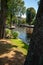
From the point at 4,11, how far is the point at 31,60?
440 inches

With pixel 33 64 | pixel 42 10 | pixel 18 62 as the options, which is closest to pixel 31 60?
pixel 33 64

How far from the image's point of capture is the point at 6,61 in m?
7.81

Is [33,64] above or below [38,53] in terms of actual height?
below

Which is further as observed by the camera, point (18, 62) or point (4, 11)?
point (4, 11)

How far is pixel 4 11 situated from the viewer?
1545 centimetres

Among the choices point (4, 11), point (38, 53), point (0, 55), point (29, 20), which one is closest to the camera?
point (38, 53)

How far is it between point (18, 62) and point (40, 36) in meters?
3.62

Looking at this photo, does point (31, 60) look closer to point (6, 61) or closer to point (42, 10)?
point (42, 10)

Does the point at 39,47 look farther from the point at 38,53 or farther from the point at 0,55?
the point at 0,55

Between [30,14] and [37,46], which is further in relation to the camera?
[30,14]

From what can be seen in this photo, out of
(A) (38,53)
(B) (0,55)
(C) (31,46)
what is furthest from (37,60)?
(B) (0,55)

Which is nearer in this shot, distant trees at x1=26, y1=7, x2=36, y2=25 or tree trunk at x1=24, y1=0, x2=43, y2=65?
tree trunk at x1=24, y1=0, x2=43, y2=65

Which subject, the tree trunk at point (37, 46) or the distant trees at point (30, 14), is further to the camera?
the distant trees at point (30, 14)

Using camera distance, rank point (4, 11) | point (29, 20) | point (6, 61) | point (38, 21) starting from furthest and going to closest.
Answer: point (29, 20), point (4, 11), point (6, 61), point (38, 21)
